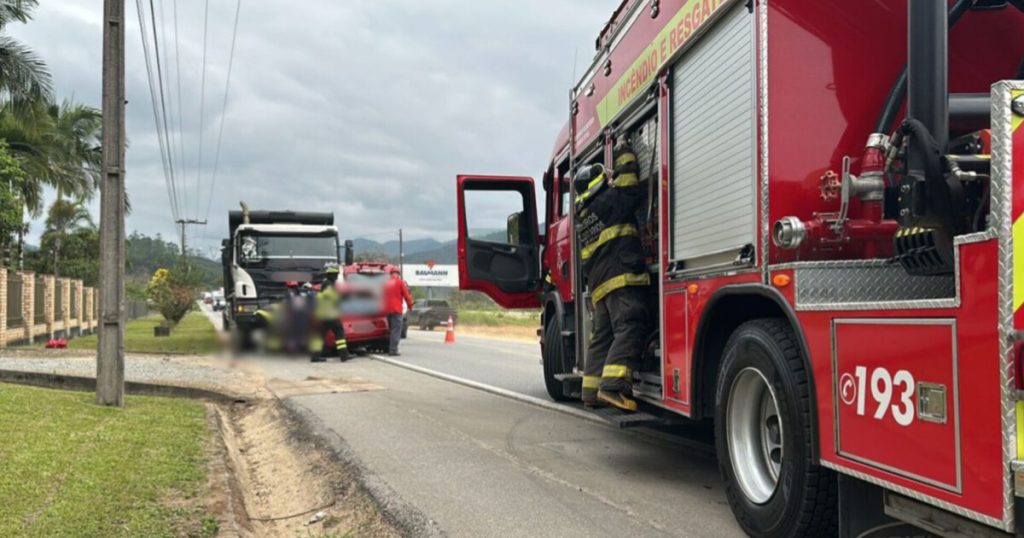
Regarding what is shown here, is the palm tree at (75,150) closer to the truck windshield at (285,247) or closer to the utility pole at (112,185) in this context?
the truck windshield at (285,247)

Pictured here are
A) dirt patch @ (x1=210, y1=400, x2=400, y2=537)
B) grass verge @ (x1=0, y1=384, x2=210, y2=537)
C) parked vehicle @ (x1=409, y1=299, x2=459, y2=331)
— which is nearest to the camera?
grass verge @ (x1=0, y1=384, x2=210, y2=537)

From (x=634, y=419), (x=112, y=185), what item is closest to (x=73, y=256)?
(x=112, y=185)

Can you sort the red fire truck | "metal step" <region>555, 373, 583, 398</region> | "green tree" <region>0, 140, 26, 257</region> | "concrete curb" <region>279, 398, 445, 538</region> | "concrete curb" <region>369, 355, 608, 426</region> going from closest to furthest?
the red fire truck < "concrete curb" <region>279, 398, 445, 538</region> < "metal step" <region>555, 373, 583, 398</region> < "concrete curb" <region>369, 355, 608, 426</region> < "green tree" <region>0, 140, 26, 257</region>

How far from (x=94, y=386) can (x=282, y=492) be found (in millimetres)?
6623

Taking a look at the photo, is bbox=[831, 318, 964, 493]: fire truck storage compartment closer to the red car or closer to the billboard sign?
the red car

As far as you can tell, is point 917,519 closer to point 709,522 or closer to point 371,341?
point 709,522

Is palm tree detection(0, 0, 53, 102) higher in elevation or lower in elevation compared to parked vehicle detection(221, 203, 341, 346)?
higher

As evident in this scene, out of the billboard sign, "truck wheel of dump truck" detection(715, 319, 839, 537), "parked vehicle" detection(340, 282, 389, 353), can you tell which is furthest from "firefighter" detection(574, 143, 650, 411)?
the billboard sign

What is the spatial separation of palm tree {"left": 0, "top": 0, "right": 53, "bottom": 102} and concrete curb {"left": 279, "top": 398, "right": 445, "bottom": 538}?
13.6m

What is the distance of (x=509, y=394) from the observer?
34.2 feet

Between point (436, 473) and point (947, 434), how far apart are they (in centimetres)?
379

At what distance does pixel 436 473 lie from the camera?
579 cm

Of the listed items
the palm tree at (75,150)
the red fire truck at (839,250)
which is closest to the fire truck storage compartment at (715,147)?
the red fire truck at (839,250)

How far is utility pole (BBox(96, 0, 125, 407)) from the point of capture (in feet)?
29.3
